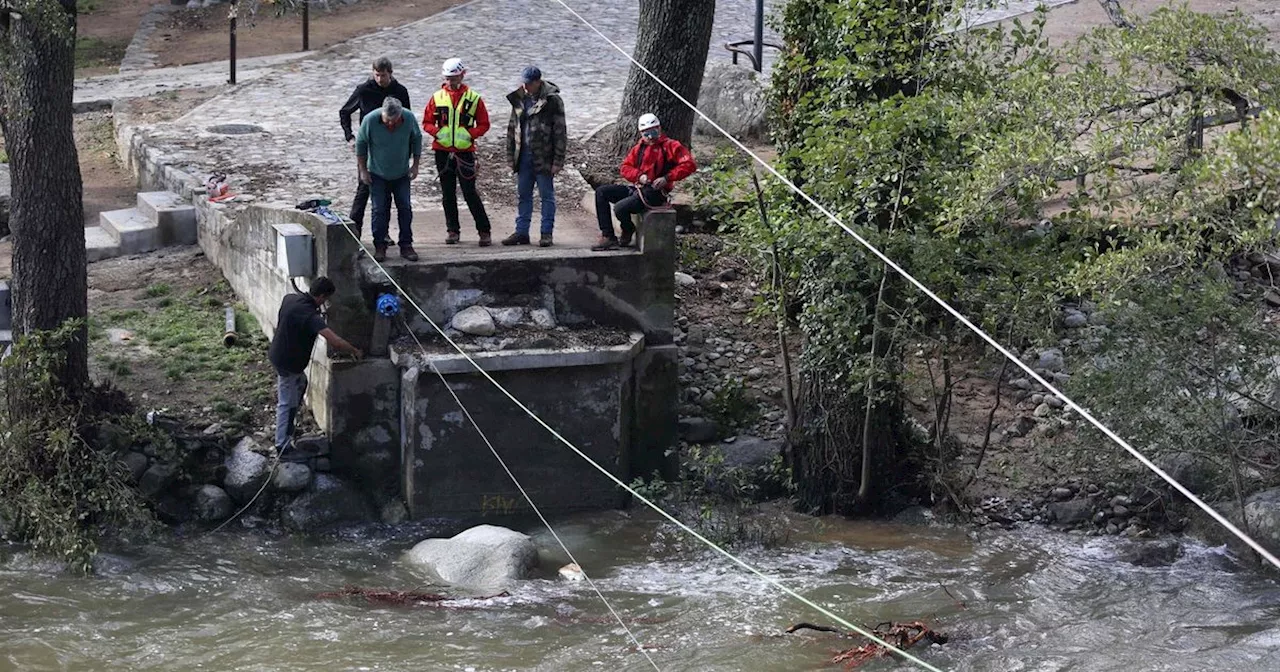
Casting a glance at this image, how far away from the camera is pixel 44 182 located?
38.1 feet

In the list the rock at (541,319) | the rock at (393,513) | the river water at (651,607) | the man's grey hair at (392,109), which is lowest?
the river water at (651,607)

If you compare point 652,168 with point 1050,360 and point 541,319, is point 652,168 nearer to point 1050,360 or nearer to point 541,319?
point 541,319

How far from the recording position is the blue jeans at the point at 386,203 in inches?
488

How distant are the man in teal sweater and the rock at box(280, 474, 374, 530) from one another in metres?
1.86

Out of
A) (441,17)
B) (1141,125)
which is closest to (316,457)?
(1141,125)

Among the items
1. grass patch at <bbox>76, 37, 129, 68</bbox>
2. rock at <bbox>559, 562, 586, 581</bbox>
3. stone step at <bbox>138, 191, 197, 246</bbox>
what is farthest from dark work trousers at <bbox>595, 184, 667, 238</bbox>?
grass patch at <bbox>76, 37, 129, 68</bbox>

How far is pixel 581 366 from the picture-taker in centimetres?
1241

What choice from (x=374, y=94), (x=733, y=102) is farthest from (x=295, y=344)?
(x=733, y=102)

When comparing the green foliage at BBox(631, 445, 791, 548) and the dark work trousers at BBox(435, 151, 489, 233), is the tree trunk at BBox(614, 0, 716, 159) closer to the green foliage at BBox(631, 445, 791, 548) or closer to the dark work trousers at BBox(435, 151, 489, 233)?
the dark work trousers at BBox(435, 151, 489, 233)

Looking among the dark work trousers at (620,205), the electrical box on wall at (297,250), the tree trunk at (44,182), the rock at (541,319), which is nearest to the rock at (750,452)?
the rock at (541,319)

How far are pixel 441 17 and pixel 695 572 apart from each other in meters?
15.9

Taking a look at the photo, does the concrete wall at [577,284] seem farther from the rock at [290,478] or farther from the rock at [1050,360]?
the rock at [1050,360]

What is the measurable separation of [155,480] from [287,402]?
116 cm

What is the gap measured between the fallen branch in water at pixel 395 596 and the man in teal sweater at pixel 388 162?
281cm
